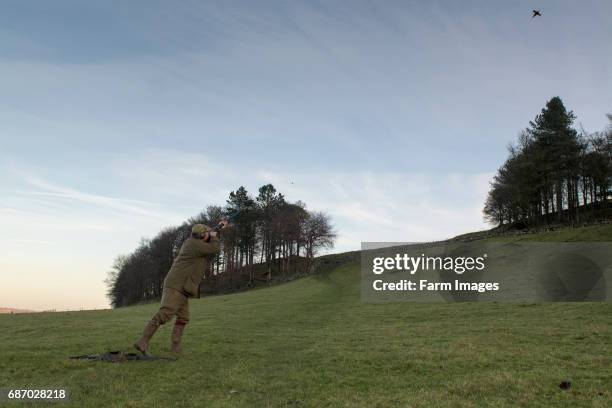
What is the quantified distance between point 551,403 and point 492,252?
2195 inches

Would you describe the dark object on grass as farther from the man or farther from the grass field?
the man

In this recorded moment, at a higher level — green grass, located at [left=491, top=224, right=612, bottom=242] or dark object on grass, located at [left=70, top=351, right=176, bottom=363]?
green grass, located at [left=491, top=224, right=612, bottom=242]

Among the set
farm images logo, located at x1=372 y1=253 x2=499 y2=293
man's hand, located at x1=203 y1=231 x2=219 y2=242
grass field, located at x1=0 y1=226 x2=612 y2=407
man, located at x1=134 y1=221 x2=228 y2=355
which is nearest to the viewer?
grass field, located at x1=0 y1=226 x2=612 y2=407

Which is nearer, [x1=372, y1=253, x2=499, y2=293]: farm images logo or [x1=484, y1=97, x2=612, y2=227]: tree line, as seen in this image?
[x1=372, y1=253, x2=499, y2=293]: farm images logo

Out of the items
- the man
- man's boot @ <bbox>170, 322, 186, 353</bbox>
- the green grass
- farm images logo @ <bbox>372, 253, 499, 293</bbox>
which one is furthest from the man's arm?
the green grass

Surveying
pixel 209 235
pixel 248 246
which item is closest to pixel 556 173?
pixel 248 246

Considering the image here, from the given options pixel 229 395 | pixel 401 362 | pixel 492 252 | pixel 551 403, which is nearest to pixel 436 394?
pixel 551 403

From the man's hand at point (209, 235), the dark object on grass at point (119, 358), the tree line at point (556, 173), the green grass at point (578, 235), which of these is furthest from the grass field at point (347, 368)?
the tree line at point (556, 173)

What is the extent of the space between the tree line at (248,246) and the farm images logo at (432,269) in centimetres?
2816

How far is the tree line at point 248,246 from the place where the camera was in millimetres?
102375

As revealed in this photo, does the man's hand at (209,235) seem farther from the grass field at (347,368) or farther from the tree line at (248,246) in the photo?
the tree line at (248,246)

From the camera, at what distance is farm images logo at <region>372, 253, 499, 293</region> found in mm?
42950

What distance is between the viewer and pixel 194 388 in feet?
30.7

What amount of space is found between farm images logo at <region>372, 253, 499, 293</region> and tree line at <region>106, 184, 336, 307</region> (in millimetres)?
A: 28164
